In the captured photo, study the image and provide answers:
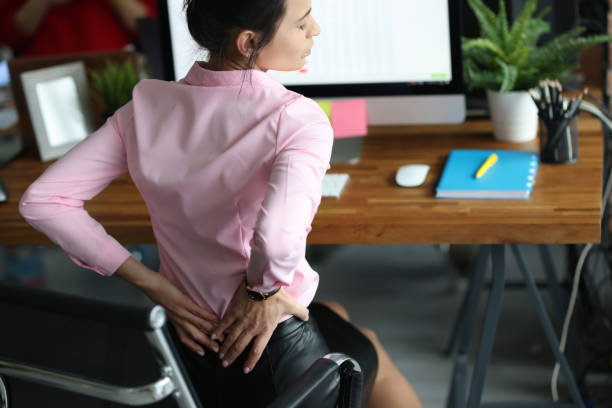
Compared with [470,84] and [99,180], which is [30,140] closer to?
[99,180]

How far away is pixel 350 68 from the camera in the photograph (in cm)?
165

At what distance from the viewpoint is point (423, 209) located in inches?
52.9

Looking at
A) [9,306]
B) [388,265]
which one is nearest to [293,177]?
[9,306]

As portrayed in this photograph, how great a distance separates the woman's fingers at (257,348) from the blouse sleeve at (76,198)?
0.25 m

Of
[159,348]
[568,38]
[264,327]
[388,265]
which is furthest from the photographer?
[388,265]

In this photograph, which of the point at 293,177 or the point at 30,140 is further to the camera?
the point at 30,140

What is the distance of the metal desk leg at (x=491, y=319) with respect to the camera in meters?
1.40

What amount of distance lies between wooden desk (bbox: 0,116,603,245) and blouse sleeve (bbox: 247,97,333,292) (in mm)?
353

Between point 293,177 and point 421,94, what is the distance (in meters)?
0.77

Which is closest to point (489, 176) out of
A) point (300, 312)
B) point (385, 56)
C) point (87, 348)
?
point (385, 56)

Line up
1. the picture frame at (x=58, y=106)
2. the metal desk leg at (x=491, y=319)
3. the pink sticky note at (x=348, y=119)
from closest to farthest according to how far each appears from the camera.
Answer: the metal desk leg at (x=491, y=319) < the pink sticky note at (x=348, y=119) < the picture frame at (x=58, y=106)

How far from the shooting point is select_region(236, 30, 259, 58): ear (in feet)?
3.23

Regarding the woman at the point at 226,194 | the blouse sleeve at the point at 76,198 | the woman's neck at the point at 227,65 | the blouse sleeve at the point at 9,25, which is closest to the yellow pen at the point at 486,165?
the woman at the point at 226,194

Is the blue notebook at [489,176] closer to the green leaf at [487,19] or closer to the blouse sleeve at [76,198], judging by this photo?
the green leaf at [487,19]
